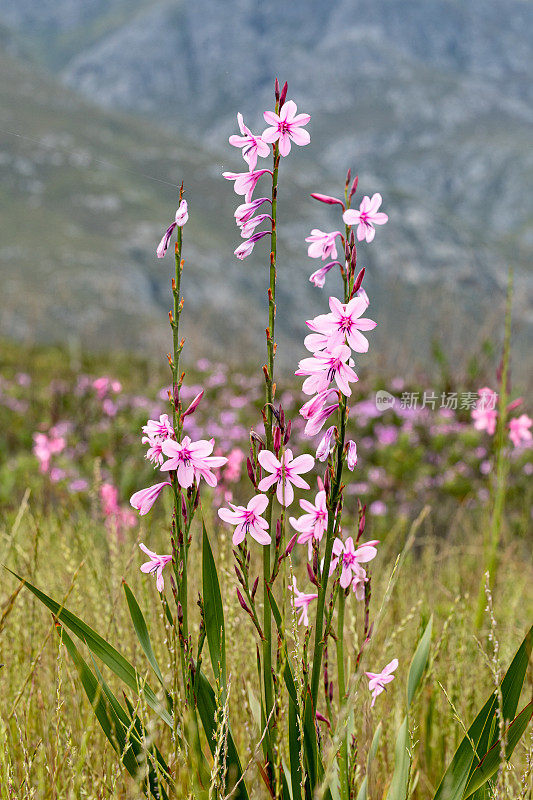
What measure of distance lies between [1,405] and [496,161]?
152512 millimetres

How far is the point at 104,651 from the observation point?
3.28 feet

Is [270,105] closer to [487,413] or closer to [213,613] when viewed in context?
[487,413]

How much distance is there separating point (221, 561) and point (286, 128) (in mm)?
A: 692

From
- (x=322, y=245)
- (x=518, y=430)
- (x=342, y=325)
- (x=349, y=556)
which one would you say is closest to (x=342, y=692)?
(x=349, y=556)

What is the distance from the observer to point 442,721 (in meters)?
1.67

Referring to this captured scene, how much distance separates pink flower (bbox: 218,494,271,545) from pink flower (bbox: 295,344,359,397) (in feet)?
0.51

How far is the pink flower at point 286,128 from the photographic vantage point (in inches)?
35.5

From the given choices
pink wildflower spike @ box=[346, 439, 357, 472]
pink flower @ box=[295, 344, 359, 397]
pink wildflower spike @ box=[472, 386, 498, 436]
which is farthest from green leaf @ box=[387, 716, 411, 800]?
pink wildflower spike @ box=[472, 386, 498, 436]

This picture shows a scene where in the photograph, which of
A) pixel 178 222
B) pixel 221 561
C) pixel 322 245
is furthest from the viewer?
pixel 221 561

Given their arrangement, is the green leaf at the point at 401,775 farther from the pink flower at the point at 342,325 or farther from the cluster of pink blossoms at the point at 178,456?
the pink flower at the point at 342,325

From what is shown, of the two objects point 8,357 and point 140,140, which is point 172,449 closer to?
point 8,357

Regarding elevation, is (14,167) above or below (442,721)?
above

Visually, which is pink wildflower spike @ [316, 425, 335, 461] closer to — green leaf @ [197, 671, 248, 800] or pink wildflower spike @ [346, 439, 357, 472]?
pink wildflower spike @ [346, 439, 357, 472]

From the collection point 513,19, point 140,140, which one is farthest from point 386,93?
point 140,140
